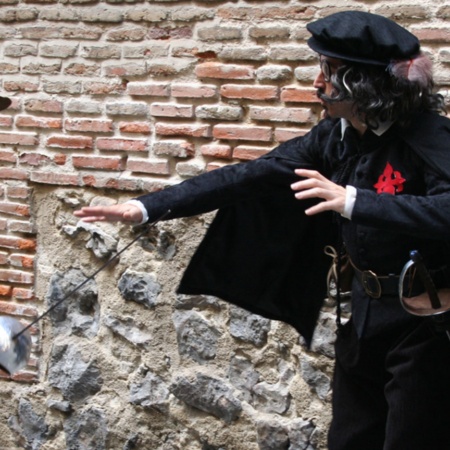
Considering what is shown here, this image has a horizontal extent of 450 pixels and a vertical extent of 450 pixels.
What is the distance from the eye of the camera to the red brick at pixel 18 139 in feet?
15.0

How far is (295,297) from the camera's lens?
357cm

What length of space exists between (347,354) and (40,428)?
2.04 meters

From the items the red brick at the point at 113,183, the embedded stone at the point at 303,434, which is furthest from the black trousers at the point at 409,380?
the red brick at the point at 113,183

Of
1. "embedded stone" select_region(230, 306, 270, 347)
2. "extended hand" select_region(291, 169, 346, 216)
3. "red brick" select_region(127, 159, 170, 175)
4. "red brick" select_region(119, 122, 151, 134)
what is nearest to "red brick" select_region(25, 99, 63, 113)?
"red brick" select_region(119, 122, 151, 134)

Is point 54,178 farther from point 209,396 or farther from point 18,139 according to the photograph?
point 209,396

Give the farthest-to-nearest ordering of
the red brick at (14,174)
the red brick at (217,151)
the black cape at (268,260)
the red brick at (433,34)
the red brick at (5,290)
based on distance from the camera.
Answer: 1. the red brick at (5,290)
2. the red brick at (14,174)
3. the red brick at (217,151)
4. the red brick at (433,34)
5. the black cape at (268,260)

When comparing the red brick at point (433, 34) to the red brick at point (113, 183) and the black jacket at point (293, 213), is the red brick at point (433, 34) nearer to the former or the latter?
the black jacket at point (293, 213)

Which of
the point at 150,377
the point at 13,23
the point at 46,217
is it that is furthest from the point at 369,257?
the point at 13,23

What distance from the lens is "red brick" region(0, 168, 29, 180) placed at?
462cm

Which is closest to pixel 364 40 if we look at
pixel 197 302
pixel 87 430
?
pixel 197 302

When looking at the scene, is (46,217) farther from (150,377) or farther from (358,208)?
(358,208)

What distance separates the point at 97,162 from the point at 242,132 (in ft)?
2.43

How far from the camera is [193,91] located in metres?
4.17

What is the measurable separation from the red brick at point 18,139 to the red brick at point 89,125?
177 millimetres
